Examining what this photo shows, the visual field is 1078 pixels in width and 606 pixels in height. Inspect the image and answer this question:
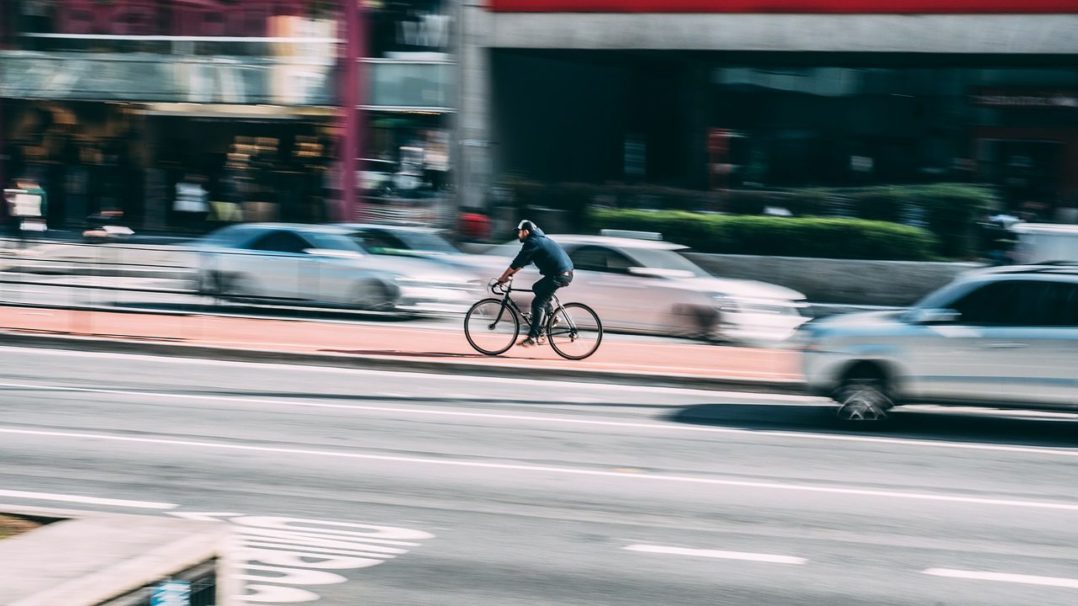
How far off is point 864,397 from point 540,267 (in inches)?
193

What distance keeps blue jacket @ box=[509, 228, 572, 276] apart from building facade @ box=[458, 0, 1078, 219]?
12.1 metres

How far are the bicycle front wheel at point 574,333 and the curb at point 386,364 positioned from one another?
2.92 ft

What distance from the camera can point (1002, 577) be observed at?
7508mm

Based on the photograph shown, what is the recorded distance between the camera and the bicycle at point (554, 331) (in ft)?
54.0

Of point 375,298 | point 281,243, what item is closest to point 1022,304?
point 375,298

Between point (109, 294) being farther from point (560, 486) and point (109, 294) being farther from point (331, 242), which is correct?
point (560, 486)

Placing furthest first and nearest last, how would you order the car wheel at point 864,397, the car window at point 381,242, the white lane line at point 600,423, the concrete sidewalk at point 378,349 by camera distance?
the car window at point 381,242 < the concrete sidewalk at point 378,349 < the car wheel at point 864,397 < the white lane line at point 600,423

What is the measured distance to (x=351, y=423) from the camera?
12164mm

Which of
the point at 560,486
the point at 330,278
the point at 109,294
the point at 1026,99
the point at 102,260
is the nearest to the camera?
the point at 560,486

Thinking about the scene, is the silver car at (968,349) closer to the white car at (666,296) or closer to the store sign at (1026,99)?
the white car at (666,296)

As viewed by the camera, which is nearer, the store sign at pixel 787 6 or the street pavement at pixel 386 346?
the street pavement at pixel 386 346

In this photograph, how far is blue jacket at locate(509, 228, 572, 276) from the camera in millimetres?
15841

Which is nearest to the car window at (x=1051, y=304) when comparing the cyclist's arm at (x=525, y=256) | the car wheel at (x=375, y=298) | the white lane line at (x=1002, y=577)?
the white lane line at (x=1002, y=577)

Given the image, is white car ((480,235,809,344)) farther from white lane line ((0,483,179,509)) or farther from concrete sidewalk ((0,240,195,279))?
white lane line ((0,483,179,509))
